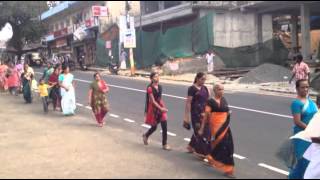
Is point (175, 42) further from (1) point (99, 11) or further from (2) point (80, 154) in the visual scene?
(2) point (80, 154)

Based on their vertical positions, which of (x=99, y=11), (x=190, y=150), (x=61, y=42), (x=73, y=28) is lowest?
(x=190, y=150)

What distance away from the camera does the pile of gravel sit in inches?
1027

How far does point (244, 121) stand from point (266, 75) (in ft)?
44.3

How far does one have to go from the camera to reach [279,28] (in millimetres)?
50219

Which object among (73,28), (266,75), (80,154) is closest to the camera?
(80,154)

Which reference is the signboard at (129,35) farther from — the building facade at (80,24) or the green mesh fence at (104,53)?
the building facade at (80,24)

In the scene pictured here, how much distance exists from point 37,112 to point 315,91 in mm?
9822

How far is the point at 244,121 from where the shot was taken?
13.5m

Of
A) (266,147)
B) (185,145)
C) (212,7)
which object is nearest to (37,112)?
(185,145)

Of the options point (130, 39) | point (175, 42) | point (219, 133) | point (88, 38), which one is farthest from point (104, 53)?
point (219, 133)

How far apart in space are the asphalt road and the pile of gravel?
14.8ft

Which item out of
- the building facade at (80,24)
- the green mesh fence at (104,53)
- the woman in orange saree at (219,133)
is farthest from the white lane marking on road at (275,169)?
the building facade at (80,24)

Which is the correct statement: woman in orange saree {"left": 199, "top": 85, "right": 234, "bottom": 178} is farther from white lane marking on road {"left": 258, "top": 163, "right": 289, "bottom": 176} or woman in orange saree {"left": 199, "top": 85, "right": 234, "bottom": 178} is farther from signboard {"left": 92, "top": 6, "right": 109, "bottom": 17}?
signboard {"left": 92, "top": 6, "right": 109, "bottom": 17}

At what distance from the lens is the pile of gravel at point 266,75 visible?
26078 millimetres
